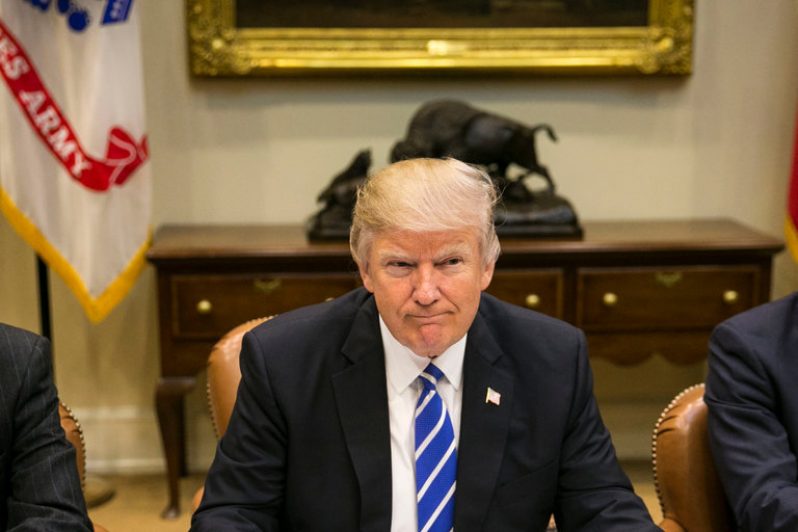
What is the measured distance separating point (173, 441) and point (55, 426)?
6.66ft

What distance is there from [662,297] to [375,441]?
2.31 m

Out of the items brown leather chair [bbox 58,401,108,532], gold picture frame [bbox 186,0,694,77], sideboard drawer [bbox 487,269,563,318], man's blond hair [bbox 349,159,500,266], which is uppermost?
gold picture frame [bbox 186,0,694,77]

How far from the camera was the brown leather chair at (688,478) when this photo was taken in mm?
2467

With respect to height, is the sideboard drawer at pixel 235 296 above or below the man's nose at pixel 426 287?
below

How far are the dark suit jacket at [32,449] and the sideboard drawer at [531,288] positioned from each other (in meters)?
2.11

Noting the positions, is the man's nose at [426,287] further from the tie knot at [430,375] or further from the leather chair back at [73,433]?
the leather chair back at [73,433]

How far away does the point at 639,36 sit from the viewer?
4.55 m

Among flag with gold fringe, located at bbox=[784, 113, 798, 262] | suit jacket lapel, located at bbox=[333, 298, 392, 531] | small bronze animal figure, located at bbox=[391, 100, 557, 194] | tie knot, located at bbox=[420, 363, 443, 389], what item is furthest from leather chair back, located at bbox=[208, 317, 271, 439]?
flag with gold fringe, located at bbox=[784, 113, 798, 262]

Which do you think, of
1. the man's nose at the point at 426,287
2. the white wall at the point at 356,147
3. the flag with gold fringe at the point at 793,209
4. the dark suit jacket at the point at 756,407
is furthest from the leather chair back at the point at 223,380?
the flag with gold fringe at the point at 793,209

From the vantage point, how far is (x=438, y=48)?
4.52m

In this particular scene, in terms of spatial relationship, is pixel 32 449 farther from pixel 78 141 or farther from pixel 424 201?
pixel 78 141

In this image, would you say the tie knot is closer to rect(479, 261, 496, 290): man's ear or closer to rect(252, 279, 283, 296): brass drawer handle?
rect(479, 261, 496, 290): man's ear

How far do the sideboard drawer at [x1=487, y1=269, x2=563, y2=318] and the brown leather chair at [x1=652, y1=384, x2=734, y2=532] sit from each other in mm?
1671

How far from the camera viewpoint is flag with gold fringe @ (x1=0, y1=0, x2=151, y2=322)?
398 cm
